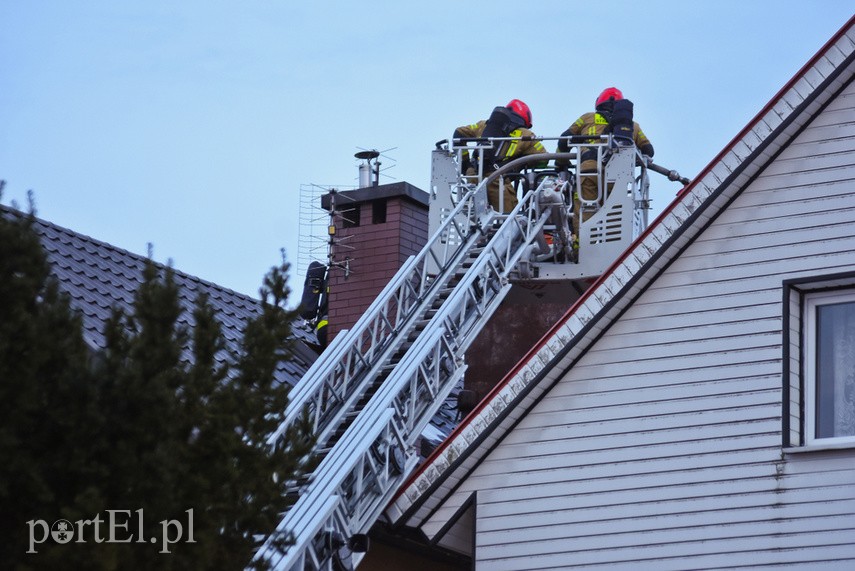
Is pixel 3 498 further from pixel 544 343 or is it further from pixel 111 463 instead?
pixel 544 343

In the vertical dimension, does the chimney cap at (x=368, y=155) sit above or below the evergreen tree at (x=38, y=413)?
above

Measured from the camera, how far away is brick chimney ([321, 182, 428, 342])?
1758 cm

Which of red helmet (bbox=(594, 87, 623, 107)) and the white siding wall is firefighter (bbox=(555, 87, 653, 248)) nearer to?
red helmet (bbox=(594, 87, 623, 107))

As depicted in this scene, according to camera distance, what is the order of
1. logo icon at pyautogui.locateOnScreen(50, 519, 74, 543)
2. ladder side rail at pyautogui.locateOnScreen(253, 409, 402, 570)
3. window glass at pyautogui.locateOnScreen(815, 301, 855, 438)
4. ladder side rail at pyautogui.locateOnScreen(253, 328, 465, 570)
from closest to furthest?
1. logo icon at pyautogui.locateOnScreen(50, 519, 74, 543)
2. window glass at pyautogui.locateOnScreen(815, 301, 855, 438)
3. ladder side rail at pyautogui.locateOnScreen(253, 409, 402, 570)
4. ladder side rail at pyautogui.locateOnScreen(253, 328, 465, 570)

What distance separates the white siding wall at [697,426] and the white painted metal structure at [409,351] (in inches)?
44.2

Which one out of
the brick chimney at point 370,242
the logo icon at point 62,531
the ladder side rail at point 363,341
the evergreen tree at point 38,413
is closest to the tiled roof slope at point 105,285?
the ladder side rail at point 363,341

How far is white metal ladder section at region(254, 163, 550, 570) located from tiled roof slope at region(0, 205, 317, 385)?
0.95 metres

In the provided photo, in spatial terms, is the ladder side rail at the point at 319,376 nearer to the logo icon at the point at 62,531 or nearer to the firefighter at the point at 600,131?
the firefighter at the point at 600,131

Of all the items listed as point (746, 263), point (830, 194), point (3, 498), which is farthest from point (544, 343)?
point (3, 498)

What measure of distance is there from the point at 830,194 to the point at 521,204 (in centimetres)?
609

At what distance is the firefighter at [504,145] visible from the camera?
58.2 ft

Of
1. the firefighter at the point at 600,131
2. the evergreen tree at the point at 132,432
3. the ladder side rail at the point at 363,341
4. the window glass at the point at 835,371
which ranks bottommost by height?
the evergreen tree at the point at 132,432

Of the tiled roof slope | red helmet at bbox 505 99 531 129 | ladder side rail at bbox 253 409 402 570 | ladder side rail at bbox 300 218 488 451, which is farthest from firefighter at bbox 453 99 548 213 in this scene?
ladder side rail at bbox 253 409 402 570

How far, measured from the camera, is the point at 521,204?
16484 millimetres
